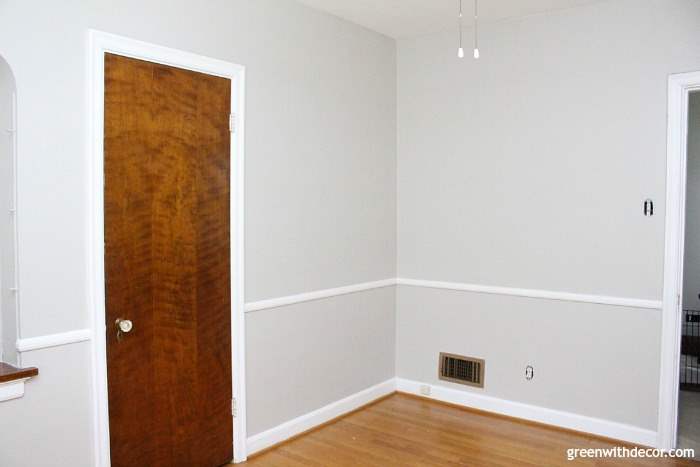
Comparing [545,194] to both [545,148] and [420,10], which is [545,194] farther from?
[420,10]

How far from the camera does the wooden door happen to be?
2.60 metres

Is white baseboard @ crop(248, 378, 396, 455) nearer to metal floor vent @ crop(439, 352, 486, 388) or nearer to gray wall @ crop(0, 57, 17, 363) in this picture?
metal floor vent @ crop(439, 352, 486, 388)

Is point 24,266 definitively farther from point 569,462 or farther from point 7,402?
point 569,462

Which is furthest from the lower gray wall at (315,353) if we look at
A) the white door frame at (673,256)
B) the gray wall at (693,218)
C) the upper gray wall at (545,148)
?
the gray wall at (693,218)

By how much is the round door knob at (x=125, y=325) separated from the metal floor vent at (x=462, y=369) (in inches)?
96.0

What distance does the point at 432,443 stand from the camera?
11.6 ft

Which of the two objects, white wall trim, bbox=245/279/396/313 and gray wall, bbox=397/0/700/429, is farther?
gray wall, bbox=397/0/700/429

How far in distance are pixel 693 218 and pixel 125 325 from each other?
→ 16.6 ft

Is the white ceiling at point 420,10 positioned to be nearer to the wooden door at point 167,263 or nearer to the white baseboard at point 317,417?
the wooden door at point 167,263

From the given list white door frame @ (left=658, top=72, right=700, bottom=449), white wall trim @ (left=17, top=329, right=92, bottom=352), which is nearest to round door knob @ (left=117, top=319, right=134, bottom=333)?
white wall trim @ (left=17, top=329, right=92, bottom=352)

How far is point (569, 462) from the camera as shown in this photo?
3246mm

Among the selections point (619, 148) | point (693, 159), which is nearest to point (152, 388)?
point (619, 148)

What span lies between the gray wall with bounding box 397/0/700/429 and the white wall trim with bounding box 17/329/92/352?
2590 millimetres

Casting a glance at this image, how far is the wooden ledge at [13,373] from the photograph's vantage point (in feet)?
7.07
